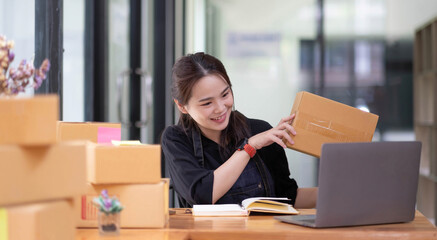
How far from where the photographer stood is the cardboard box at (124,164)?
1624 millimetres

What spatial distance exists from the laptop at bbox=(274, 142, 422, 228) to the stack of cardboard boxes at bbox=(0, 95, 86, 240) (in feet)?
2.37

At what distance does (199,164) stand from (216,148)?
11 centimetres

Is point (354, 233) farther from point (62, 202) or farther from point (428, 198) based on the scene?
point (428, 198)

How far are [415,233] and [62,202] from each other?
97 centimetres

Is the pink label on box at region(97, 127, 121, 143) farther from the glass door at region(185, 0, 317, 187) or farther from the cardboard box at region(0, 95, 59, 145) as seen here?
the glass door at region(185, 0, 317, 187)

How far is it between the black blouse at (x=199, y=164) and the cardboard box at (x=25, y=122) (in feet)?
3.23

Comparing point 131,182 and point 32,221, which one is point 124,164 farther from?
point 32,221

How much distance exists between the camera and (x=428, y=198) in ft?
18.2

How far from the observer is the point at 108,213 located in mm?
1521

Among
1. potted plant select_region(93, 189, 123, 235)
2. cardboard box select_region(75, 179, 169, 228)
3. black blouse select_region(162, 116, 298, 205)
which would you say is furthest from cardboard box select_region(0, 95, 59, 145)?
black blouse select_region(162, 116, 298, 205)

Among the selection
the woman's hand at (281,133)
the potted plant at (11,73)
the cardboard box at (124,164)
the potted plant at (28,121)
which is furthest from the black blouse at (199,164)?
the potted plant at (28,121)

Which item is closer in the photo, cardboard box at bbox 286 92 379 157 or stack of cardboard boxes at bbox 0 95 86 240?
stack of cardboard boxes at bbox 0 95 86 240

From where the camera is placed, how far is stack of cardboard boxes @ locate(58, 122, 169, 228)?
163cm

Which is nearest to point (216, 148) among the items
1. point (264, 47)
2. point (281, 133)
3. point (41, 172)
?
point (281, 133)
